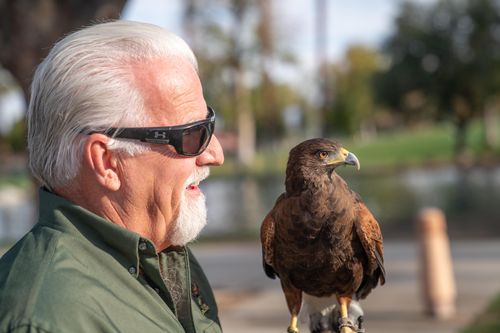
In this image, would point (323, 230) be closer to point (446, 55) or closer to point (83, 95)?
point (83, 95)

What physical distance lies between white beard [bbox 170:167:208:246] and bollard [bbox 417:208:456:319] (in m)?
6.07

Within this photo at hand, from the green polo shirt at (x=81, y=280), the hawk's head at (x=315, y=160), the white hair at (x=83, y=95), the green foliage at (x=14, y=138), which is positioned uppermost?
the white hair at (x=83, y=95)

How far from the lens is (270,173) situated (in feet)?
147

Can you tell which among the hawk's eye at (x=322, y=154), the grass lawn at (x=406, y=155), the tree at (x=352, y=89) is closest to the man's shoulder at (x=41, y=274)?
the hawk's eye at (x=322, y=154)

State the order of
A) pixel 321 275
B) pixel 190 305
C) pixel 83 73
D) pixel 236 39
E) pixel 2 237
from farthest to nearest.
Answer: pixel 236 39 → pixel 2 237 → pixel 321 275 → pixel 190 305 → pixel 83 73

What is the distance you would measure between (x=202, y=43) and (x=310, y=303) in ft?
139

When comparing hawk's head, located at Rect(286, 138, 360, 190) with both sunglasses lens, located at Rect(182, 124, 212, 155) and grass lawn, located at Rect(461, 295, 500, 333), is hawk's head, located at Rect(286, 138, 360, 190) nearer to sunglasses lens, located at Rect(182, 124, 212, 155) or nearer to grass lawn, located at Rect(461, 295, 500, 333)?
sunglasses lens, located at Rect(182, 124, 212, 155)

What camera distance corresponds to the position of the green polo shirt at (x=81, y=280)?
61.3 inches

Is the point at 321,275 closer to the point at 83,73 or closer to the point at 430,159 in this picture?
the point at 83,73

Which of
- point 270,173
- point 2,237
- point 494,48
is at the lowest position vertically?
point 270,173

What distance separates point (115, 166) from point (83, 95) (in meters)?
0.20

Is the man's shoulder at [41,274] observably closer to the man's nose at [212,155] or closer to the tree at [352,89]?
the man's nose at [212,155]

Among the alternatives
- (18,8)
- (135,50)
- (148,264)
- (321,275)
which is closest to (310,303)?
(321,275)

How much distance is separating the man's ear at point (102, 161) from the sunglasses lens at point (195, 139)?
185mm
